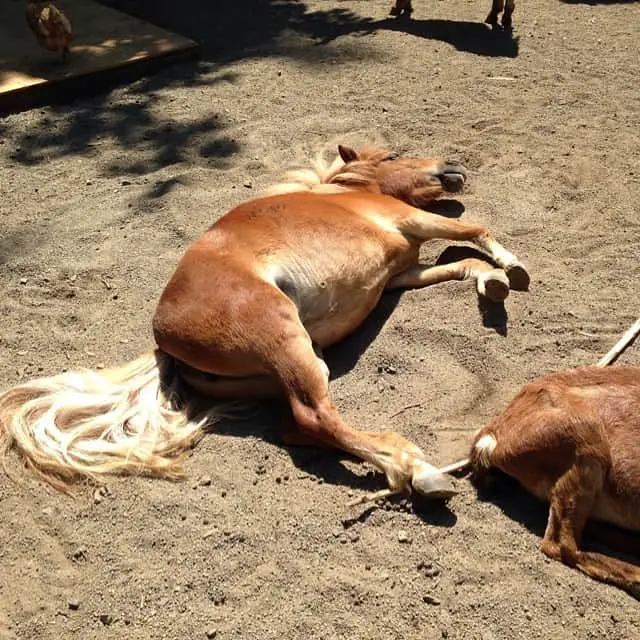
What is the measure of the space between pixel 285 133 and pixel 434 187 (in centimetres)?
179

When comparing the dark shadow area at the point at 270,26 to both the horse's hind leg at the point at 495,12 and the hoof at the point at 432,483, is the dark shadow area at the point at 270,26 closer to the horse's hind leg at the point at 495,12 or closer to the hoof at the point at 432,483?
the horse's hind leg at the point at 495,12

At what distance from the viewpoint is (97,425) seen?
3809mm

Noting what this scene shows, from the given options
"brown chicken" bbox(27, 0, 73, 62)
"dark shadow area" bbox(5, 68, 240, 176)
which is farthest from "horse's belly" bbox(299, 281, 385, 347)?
"brown chicken" bbox(27, 0, 73, 62)

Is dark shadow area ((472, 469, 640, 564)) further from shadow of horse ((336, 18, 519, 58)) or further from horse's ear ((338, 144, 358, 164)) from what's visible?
shadow of horse ((336, 18, 519, 58))

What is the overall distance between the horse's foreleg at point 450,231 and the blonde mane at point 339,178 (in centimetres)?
47

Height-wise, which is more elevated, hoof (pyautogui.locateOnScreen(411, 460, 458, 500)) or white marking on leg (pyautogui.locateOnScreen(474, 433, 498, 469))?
white marking on leg (pyautogui.locateOnScreen(474, 433, 498, 469))

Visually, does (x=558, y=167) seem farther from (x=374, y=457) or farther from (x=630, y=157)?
(x=374, y=457)

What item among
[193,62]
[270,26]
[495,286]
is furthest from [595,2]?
[495,286]

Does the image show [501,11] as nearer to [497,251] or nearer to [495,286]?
[497,251]

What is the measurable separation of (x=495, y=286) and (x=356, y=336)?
0.78 m

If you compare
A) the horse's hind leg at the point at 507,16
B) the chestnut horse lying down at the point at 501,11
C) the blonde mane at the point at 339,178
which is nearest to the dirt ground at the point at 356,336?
the chestnut horse lying down at the point at 501,11

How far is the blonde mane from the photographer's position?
523 cm

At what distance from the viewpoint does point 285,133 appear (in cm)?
671

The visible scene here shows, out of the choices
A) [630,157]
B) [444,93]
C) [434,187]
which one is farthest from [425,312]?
[444,93]
